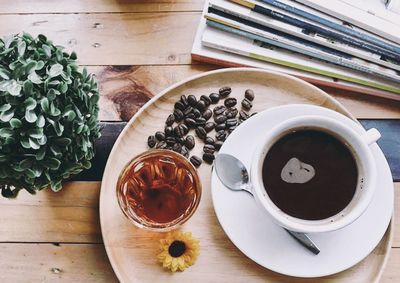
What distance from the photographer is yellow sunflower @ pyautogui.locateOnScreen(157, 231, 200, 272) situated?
943 mm

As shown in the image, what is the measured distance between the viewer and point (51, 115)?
0.83m

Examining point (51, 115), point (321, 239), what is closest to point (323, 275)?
point (321, 239)

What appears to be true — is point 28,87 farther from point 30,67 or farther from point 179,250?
point 179,250

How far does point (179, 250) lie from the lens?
0.95m

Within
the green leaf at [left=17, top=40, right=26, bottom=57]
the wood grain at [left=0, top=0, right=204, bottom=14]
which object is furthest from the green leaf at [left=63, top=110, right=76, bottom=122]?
the wood grain at [left=0, top=0, right=204, bottom=14]

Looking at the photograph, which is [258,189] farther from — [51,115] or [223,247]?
[51,115]

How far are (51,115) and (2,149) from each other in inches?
3.2

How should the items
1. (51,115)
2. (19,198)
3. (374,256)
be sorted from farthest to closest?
(19,198) < (374,256) < (51,115)

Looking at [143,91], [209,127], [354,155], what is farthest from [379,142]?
[143,91]

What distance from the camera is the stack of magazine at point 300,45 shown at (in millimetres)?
1031

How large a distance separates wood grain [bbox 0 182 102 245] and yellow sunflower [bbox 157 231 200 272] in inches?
5.5

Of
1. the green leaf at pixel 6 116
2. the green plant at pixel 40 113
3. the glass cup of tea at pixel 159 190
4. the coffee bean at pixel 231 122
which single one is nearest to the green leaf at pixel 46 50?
the green plant at pixel 40 113

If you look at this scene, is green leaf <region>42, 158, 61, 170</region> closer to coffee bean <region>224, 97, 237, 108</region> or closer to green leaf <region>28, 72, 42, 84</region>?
green leaf <region>28, 72, 42, 84</region>

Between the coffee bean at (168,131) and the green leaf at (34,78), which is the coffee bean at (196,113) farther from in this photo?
the green leaf at (34,78)
